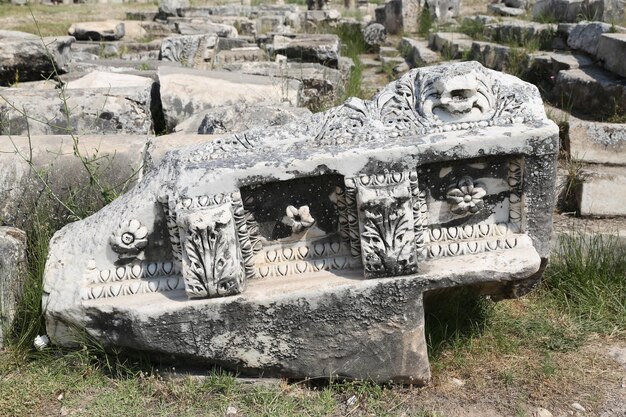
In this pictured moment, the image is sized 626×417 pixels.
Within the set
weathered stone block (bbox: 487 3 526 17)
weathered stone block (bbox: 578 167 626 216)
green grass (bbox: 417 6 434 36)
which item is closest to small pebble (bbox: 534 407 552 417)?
weathered stone block (bbox: 578 167 626 216)

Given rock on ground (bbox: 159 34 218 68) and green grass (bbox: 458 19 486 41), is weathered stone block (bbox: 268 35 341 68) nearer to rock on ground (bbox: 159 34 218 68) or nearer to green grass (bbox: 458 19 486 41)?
rock on ground (bbox: 159 34 218 68)

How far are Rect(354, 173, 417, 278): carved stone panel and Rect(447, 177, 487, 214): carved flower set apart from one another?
224 mm

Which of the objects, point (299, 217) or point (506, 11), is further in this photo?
point (506, 11)

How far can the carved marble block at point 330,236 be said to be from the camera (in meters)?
2.49

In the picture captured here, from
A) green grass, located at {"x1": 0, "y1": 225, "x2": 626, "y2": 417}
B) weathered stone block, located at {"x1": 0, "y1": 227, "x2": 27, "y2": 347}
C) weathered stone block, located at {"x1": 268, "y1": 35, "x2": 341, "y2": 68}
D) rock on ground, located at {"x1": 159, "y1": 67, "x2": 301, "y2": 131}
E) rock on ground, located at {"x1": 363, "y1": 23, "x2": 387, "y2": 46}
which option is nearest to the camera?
green grass, located at {"x1": 0, "y1": 225, "x2": 626, "y2": 417}

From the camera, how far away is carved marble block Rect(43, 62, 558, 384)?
249 centimetres

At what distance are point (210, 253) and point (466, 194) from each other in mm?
1059

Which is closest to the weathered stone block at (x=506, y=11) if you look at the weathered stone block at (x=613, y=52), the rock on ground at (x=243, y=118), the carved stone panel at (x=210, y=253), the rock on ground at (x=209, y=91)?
the weathered stone block at (x=613, y=52)

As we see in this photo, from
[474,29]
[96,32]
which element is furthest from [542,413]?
[96,32]

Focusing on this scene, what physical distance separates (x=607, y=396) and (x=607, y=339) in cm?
42

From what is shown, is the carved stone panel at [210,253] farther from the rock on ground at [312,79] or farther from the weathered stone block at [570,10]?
the weathered stone block at [570,10]

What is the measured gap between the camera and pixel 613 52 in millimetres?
5965

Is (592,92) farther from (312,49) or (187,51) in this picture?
(187,51)

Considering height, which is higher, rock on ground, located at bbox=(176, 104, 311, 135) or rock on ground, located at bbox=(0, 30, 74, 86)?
rock on ground, located at bbox=(0, 30, 74, 86)
